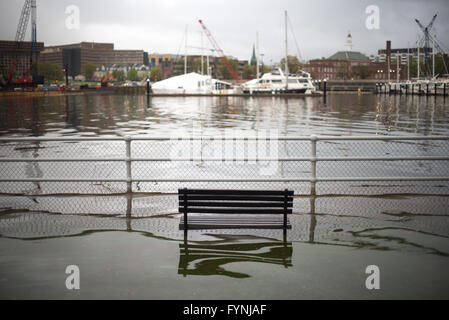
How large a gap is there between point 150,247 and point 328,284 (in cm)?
289

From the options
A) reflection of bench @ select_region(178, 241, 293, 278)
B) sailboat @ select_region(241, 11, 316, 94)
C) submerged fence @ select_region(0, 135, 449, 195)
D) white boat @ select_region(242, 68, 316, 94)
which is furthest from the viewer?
white boat @ select_region(242, 68, 316, 94)

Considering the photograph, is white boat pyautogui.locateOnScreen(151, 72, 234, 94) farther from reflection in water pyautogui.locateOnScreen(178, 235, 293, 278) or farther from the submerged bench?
reflection in water pyautogui.locateOnScreen(178, 235, 293, 278)

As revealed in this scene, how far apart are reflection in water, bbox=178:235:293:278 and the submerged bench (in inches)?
11.8

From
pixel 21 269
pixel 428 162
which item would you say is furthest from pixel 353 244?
pixel 428 162

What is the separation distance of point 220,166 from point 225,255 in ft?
28.6

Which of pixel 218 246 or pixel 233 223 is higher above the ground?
pixel 233 223

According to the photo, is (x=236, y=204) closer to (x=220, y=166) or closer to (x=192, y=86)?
(x=220, y=166)

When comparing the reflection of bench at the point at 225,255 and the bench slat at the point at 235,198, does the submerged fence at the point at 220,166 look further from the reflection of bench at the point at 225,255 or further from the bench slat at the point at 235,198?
the reflection of bench at the point at 225,255

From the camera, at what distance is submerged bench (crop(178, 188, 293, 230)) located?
7285mm

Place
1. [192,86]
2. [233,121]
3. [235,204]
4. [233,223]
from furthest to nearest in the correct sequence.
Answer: [192,86] < [233,121] < [233,223] < [235,204]

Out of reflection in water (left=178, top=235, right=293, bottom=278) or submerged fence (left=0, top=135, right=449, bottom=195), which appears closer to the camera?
reflection in water (left=178, top=235, right=293, bottom=278)

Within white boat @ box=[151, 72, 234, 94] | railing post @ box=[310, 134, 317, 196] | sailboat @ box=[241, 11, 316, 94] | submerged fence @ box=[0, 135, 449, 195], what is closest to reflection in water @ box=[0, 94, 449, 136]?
submerged fence @ box=[0, 135, 449, 195]

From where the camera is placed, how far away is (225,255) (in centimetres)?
678

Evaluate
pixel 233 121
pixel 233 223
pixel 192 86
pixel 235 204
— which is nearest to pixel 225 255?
pixel 233 223
